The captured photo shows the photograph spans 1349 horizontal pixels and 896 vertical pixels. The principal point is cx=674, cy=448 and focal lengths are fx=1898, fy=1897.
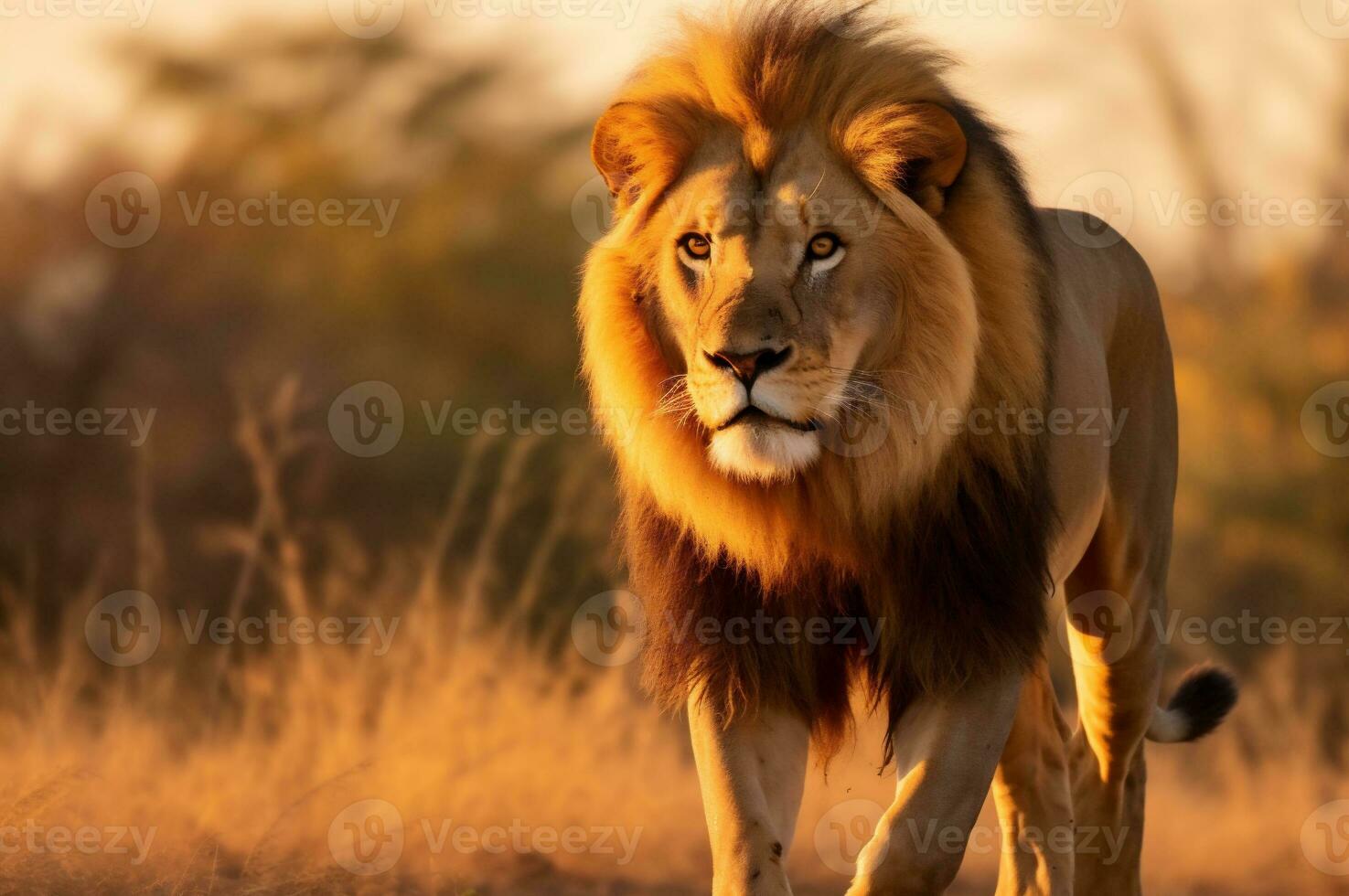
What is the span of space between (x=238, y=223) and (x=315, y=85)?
4.64 ft

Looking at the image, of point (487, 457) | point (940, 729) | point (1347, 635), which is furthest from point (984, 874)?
point (1347, 635)

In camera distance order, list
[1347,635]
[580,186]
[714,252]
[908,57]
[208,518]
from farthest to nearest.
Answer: [580,186]
[1347,635]
[208,518]
[908,57]
[714,252]

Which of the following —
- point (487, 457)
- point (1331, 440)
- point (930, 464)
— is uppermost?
point (930, 464)

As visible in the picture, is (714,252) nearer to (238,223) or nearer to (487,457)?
(487,457)

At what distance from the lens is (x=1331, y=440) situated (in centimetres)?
1295
